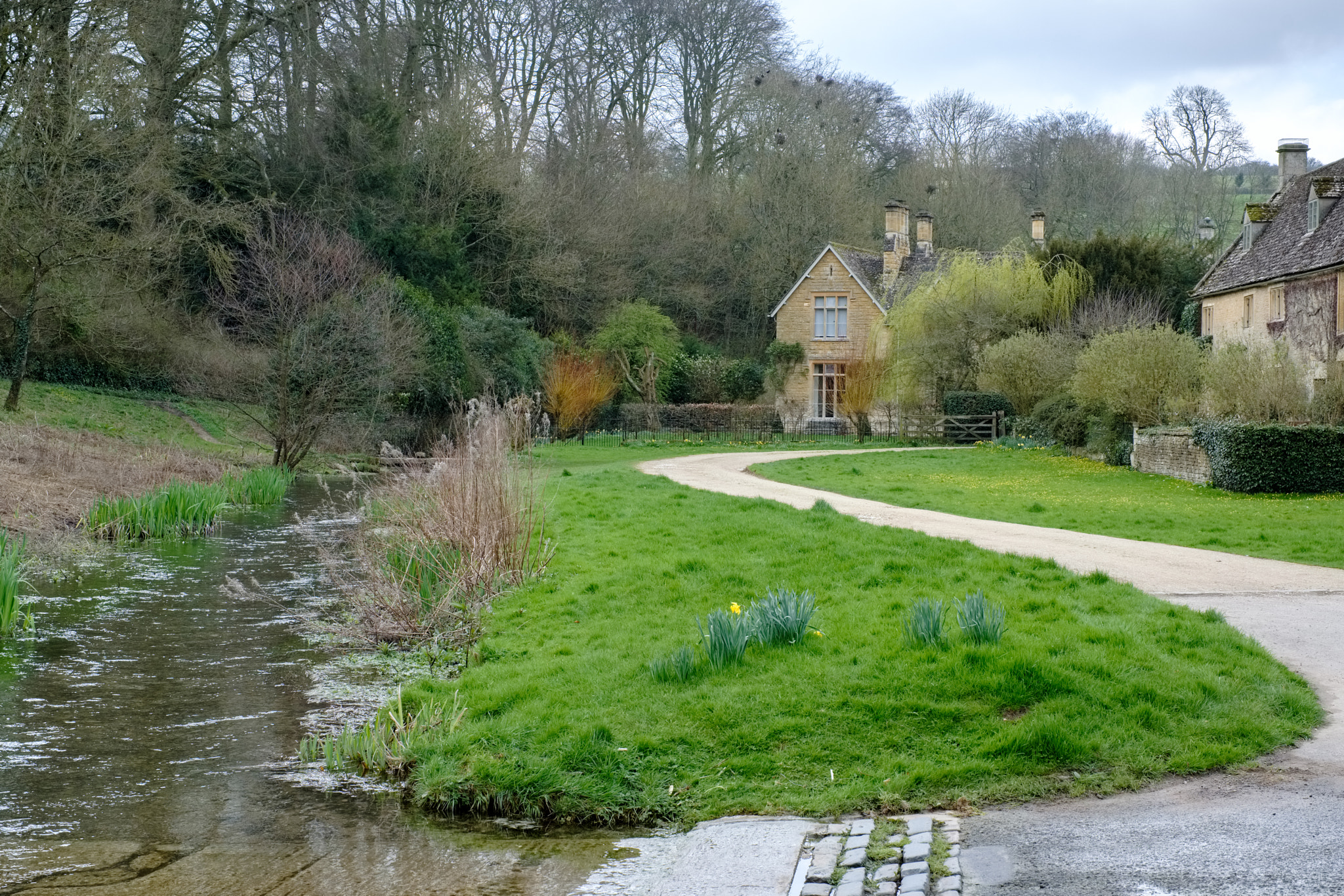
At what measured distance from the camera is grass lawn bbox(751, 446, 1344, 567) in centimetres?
1470

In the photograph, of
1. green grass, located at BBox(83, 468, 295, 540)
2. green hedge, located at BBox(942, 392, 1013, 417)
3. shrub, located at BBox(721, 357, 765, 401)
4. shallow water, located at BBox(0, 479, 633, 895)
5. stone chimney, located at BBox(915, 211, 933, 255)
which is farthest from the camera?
stone chimney, located at BBox(915, 211, 933, 255)

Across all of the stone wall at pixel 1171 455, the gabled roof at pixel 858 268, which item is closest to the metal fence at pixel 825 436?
the gabled roof at pixel 858 268

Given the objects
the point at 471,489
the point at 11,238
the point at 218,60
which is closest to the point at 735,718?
the point at 471,489

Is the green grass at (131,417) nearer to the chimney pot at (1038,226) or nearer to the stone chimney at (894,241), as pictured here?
the stone chimney at (894,241)

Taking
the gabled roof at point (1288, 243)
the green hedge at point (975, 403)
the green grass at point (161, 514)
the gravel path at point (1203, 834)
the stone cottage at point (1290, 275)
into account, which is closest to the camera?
→ the gravel path at point (1203, 834)

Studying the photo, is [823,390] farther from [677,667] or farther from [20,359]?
[677,667]

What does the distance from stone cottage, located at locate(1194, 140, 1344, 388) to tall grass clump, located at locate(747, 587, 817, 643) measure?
22.2 metres

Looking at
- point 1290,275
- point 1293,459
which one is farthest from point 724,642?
point 1290,275

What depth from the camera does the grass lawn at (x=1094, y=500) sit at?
1470cm

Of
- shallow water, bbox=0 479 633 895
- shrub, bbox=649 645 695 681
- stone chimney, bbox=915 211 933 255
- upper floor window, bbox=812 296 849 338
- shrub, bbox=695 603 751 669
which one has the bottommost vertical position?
shallow water, bbox=0 479 633 895

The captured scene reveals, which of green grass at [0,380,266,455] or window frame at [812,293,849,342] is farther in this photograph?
window frame at [812,293,849,342]

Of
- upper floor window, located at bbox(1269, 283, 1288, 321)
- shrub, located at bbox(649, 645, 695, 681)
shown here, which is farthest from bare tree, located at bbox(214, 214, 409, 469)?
upper floor window, located at bbox(1269, 283, 1288, 321)

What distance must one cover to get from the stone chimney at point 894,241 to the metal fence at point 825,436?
28.2 ft

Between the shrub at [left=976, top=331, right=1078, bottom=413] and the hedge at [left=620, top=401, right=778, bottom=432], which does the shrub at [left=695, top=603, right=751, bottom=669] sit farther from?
the hedge at [left=620, top=401, right=778, bottom=432]
